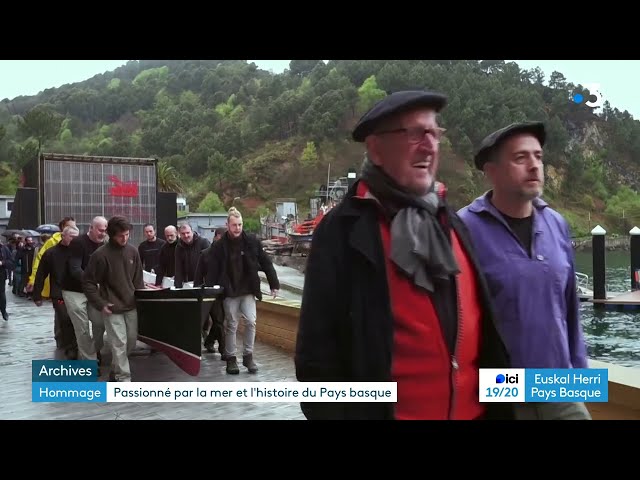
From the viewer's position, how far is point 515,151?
290 cm

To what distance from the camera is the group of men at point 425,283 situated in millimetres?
2238

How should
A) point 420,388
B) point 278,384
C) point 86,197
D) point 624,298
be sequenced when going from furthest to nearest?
point 624,298, point 86,197, point 278,384, point 420,388

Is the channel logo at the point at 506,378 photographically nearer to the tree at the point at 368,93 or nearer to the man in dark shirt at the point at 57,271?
the tree at the point at 368,93

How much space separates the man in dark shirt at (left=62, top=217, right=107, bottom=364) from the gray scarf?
10.2 ft

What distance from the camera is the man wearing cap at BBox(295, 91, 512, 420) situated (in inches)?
87.8

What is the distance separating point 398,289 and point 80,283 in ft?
12.2

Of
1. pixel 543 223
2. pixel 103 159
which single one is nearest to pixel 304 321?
pixel 543 223

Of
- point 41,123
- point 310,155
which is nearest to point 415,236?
point 310,155

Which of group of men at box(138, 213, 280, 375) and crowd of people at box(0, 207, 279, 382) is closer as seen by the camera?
crowd of people at box(0, 207, 279, 382)

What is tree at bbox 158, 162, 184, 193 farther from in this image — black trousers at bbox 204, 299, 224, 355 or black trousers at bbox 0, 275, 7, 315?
black trousers at bbox 0, 275, 7, 315

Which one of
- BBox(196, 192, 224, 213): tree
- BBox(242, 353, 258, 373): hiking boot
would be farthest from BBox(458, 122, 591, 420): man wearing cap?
BBox(196, 192, 224, 213): tree

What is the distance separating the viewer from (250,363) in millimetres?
4883
